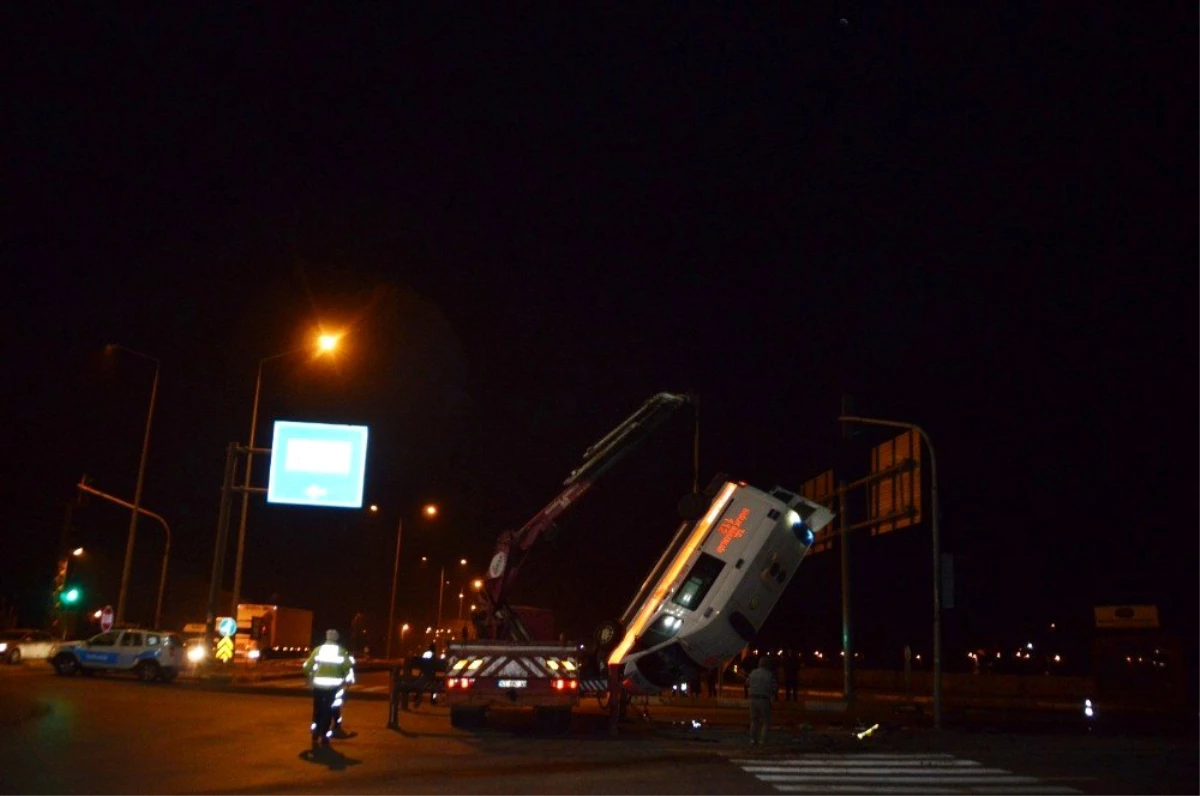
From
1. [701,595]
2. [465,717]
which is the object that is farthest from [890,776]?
[465,717]

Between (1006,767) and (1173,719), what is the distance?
18.3m

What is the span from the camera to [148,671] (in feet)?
102

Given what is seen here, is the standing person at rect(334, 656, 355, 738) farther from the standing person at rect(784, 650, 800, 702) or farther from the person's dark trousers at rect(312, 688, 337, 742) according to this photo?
the standing person at rect(784, 650, 800, 702)

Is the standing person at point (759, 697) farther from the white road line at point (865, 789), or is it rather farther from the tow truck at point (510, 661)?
→ the white road line at point (865, 789)

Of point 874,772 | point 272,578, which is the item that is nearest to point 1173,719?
point 874,772

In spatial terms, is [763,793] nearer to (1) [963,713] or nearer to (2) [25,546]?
(1) [963,713]

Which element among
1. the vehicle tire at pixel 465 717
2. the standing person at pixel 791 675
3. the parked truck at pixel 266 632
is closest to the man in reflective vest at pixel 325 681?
the vehicle tire at pixel 465 717

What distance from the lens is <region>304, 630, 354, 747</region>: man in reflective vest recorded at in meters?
15.9

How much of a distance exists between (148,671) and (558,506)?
14.3m

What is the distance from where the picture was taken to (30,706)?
807 inches

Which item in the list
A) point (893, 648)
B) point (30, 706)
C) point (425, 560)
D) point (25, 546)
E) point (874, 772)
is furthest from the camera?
point (425, 560)

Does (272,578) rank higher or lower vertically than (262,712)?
higher

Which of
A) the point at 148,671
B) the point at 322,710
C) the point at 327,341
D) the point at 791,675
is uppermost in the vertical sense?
the point at 327,341

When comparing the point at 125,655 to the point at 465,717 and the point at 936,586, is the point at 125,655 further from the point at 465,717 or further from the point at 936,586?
the point at 936,586
